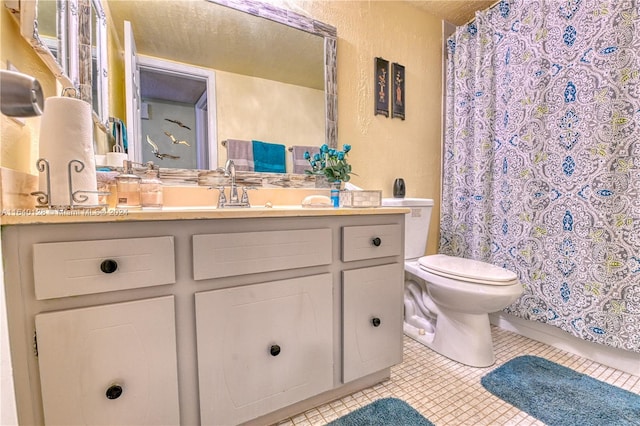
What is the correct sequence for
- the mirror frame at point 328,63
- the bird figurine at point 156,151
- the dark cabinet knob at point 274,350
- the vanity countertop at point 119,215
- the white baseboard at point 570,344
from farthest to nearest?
the mirror frame at point 328,63
the white baseboard at point 570,344
the bird figurine at point 156,151
the dark cabinet knob at point 274,350
the vanity countertop at point 119,215

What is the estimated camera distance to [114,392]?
728 mm

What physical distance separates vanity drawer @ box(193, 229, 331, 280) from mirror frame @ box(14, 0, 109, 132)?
0.66 m

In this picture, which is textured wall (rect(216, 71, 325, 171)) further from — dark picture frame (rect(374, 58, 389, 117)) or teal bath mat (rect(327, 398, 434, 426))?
teal bath mat (rect(327, 398, 434, 426))

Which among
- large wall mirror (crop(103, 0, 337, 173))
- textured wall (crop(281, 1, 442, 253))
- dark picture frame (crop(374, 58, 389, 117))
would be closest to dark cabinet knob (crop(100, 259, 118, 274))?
large wall mirror (crop(103, 0, 337, 173))

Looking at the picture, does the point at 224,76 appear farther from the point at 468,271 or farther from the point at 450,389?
the point at 450,389

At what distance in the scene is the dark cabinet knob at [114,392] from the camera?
2.38ft

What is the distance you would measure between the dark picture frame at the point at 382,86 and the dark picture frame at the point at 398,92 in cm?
5

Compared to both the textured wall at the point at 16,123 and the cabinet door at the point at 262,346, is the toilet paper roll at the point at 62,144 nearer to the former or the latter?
the textured wall at the point at 16,123

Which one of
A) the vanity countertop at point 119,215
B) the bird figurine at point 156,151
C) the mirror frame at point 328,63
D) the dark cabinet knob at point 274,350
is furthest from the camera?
→ the mirror frame at point 328,63

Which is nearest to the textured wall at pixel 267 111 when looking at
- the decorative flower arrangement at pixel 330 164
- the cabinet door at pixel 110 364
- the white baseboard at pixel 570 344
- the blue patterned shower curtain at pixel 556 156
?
the decorative flower arrangement at pixel 330 164

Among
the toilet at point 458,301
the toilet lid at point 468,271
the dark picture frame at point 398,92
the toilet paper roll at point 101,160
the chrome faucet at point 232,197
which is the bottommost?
the toilet at point 458,301

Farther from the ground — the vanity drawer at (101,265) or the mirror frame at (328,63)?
the mirror frame at (328,63)

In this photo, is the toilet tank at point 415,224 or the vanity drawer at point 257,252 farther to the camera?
the toilet tank at point 415,224

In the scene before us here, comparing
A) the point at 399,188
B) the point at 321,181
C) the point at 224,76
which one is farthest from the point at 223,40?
the point at 399,188
